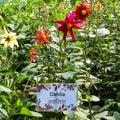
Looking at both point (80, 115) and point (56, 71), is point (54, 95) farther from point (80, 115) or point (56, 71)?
point (56, 71)

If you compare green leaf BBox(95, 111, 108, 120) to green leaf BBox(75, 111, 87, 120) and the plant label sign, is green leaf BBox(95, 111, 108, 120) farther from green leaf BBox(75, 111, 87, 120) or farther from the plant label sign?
the plant label sign

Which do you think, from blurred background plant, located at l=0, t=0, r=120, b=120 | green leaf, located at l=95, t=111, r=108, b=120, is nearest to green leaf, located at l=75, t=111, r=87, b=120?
blurred background plant, located at l=0, t=0, r=120, b=120

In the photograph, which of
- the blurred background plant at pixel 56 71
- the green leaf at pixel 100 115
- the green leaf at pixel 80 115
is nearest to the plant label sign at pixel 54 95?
the blurred background plant at pixel 56 71

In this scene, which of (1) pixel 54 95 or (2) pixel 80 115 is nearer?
(1) pixel 54 95

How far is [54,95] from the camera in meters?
1.51

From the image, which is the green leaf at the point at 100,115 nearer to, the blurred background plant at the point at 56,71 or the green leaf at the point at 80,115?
the blurred background plant at the point at 56,71

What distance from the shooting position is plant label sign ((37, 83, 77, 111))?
4.96 ft

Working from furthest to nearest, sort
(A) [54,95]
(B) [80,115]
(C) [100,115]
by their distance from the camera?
(C) [100,115] → (B) [80,115] → (A) [54,95]

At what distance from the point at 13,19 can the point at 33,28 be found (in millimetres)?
304

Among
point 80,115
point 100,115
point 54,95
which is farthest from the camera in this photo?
point 100,115

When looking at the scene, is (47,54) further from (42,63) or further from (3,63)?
(3,63)

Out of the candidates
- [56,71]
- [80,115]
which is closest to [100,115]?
[80,115]

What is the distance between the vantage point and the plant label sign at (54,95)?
151 cm

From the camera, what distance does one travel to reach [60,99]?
152 cm
